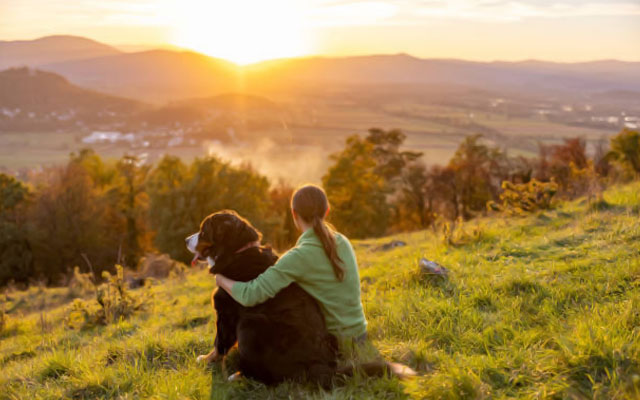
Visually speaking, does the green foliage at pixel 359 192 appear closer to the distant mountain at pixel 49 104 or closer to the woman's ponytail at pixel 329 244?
the woman's ponytail at pixel 329 244

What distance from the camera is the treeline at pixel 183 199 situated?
1330 inches

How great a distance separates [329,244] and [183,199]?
31688 millimetres

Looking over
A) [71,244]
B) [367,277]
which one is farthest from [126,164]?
[367,277]

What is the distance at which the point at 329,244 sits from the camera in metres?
3.65

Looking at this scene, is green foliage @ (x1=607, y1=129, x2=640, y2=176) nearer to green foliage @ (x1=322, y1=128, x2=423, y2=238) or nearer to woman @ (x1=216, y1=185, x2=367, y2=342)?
green foliage @ (x1=322, y1=128, x2=423, y2=238)

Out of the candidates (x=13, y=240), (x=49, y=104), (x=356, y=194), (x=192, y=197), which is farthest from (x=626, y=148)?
(x=49, y=104)

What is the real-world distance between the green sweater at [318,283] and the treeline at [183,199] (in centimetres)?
2467

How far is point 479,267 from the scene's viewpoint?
19.4ft

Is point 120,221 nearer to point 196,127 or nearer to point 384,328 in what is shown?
point 384,328

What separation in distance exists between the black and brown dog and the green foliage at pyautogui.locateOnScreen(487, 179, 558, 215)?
741 cm

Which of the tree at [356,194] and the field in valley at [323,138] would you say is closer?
the tree at [356,194]

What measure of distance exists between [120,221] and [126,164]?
5895 mm

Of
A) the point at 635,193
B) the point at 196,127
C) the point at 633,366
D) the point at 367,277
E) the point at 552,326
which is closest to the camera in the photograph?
the point at 633,366

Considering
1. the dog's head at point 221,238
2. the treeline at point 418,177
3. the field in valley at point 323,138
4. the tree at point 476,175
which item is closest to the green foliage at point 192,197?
the treeline at point 418,177
